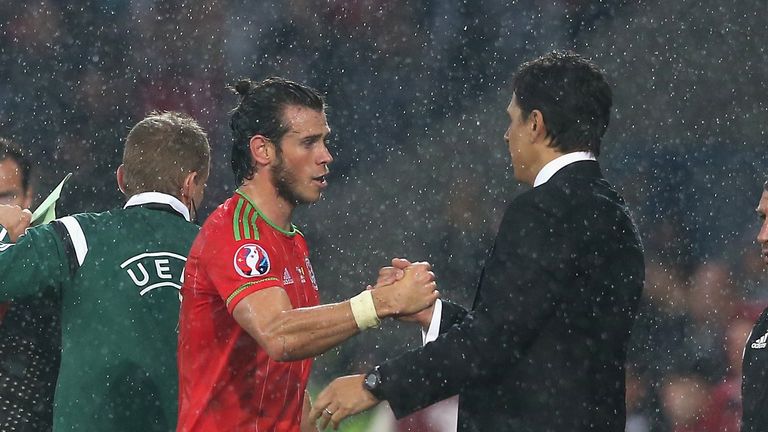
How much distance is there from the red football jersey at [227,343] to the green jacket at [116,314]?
47 cm

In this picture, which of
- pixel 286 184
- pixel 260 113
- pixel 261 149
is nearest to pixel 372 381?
pixel 286 184

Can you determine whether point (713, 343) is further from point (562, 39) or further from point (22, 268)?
point (22, 268)

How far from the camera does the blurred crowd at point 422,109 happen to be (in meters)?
7.30

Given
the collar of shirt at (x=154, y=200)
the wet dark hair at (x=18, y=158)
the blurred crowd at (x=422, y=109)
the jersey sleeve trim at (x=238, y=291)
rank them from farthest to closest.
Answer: the blurred crowd at (x=422, y=109) → the wet dark hair at (x=18, y=158) → the collar of shirt at (x=154, y=200) → the jersey sleeve trim at (x=238, y=291)

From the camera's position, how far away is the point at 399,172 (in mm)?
7973

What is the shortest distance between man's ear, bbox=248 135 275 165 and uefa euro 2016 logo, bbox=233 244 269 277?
33 cm

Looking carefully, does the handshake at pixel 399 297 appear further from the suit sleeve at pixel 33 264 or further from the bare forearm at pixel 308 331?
the suit sleeve at pixel 33 264

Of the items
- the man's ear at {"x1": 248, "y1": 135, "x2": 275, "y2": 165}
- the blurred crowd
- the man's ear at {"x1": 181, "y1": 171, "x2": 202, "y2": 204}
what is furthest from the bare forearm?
the blurred crowd

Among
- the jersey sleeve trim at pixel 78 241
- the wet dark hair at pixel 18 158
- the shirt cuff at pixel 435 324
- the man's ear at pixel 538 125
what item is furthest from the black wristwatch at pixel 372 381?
the wet dark hair at pixel 18 158

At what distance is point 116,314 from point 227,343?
0.63 meters

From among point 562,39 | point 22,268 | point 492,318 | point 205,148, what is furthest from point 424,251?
point 492,318

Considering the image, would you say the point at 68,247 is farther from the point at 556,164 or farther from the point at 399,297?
the point at 556,164

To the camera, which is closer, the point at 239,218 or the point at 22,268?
the point at 239,218

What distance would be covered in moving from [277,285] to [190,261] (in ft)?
0.96
